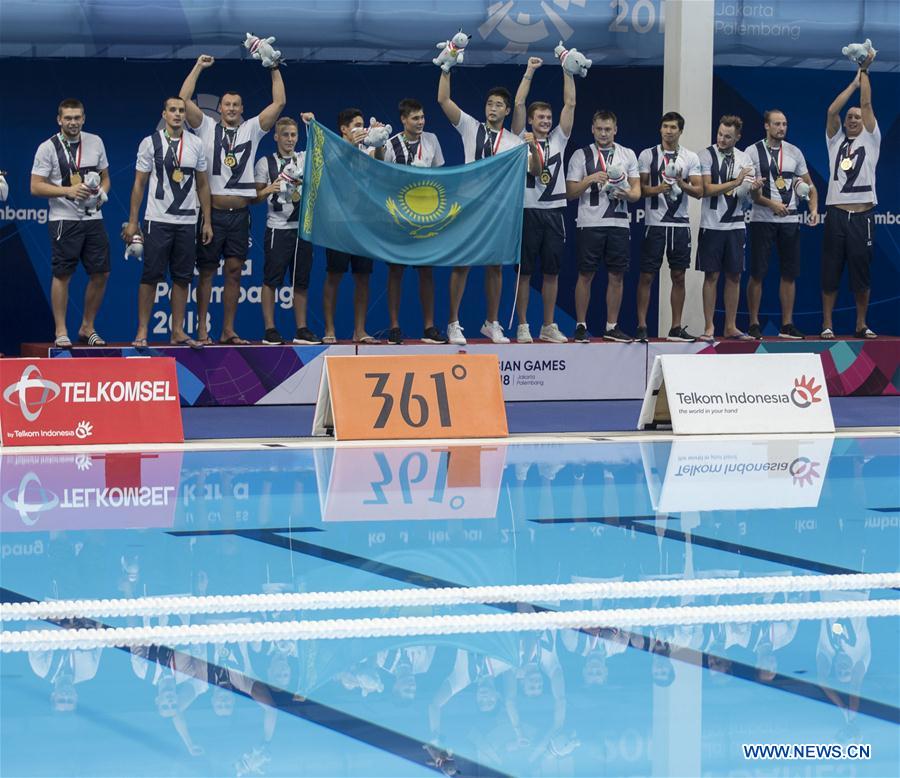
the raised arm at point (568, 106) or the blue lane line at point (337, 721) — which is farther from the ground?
the raised arm at point (568, 106)

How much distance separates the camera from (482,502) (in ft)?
27.0

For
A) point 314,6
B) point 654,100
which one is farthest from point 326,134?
point 654,100

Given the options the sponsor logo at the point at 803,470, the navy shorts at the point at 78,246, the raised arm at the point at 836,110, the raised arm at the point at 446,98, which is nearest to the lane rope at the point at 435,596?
the sponsor logo at the point at 803,470

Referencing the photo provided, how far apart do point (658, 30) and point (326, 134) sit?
4.58m

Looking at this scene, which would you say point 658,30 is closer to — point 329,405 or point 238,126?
point 238,126

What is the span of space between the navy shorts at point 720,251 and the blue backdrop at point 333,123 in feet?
7.75

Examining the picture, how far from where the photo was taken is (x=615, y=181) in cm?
1334

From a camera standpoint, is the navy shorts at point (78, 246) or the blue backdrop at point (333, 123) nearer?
the navy shorts at point (78, 246)

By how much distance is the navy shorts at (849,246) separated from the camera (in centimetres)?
1431

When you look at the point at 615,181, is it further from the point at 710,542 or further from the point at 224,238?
the point at 710,542

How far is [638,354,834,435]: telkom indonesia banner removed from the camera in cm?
1115

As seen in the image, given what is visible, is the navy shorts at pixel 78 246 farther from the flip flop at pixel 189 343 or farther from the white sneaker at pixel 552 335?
the white sneaker at pixel 552 335

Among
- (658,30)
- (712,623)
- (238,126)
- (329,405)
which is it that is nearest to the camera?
(712,623)

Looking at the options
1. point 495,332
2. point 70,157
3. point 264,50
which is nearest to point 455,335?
point 495,332
